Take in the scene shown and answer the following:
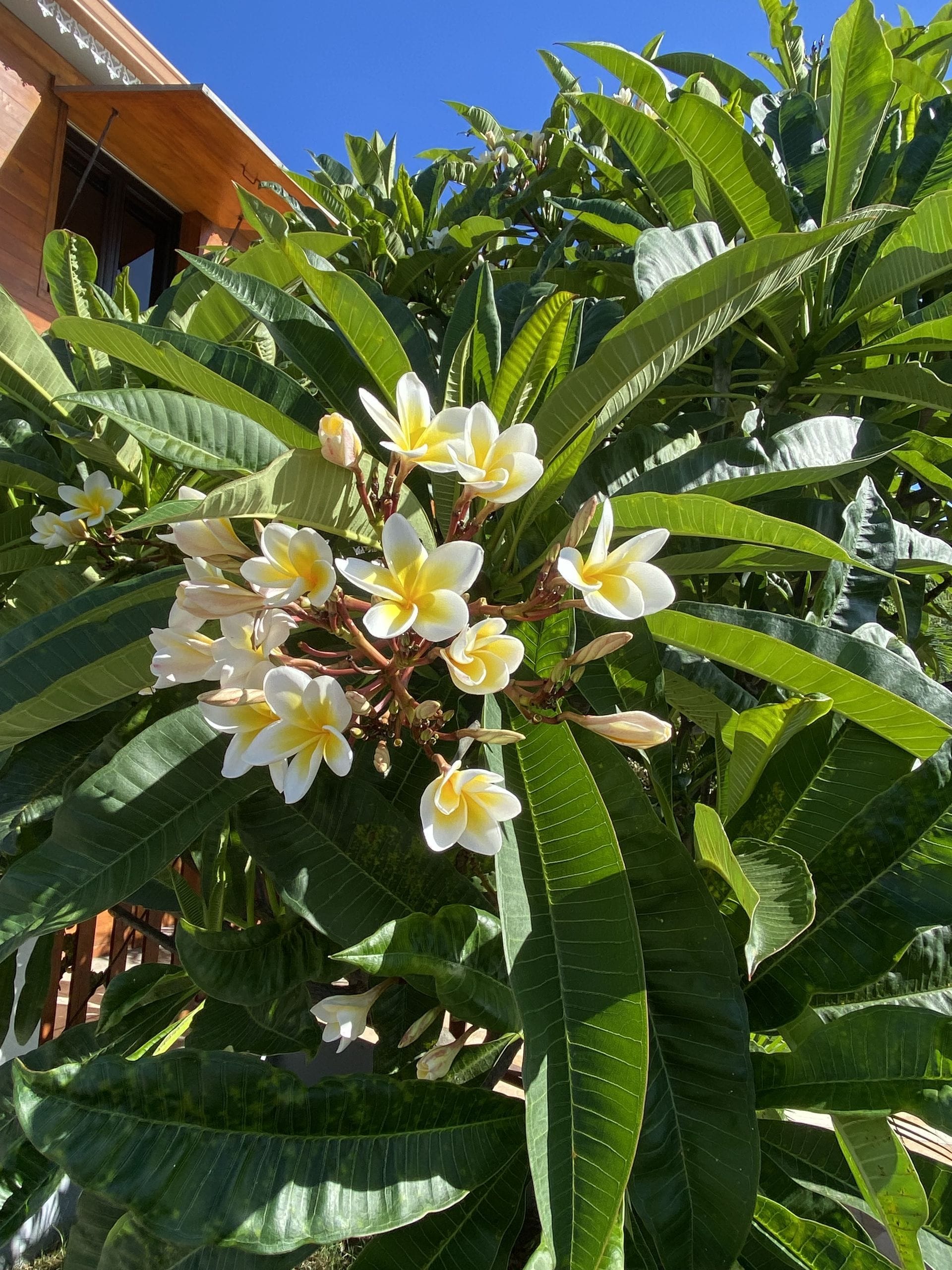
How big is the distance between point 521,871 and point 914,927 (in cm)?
41

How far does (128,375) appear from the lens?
138 centimetres

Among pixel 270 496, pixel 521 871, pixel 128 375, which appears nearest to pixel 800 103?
pixel 128 375

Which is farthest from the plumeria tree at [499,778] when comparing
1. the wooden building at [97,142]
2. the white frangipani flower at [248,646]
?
the wooden building at [97,142]

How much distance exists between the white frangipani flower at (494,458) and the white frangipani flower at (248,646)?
0.65 feet

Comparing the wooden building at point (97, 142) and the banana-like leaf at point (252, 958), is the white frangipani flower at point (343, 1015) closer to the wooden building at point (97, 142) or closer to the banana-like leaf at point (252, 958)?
the banana-like leaf at point (252, 958)

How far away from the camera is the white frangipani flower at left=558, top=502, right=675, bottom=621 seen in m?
0.73

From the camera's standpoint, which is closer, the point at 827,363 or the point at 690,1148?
the point at 690,1148

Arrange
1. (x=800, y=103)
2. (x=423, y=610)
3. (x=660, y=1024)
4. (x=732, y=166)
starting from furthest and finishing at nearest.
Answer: (x=800, y=103), (x=732, y=166), (x=660, y=1024), (x=423, y=610)

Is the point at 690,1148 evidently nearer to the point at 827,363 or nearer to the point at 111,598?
the point at 111,598

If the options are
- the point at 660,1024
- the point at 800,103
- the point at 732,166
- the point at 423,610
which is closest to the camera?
the point at 423,610

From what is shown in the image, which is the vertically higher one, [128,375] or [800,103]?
[800,103]

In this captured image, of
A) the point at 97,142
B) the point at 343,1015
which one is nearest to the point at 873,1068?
the point at 343,1015

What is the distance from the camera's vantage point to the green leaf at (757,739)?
0.84 meters

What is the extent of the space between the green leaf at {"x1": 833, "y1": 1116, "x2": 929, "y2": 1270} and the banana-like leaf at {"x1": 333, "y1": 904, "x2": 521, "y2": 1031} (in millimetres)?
327
